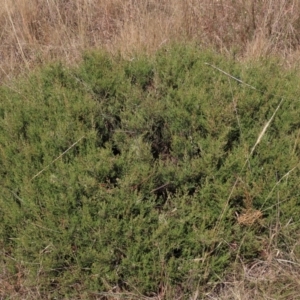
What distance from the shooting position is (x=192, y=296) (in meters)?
2.67

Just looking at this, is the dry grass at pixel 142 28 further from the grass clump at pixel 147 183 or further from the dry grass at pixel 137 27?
the grass clump at pixel 147 183

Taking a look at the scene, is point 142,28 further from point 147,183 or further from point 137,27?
point 147,183

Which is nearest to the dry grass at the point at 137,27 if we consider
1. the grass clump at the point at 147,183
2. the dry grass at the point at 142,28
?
the dry grass at the point at 142,28

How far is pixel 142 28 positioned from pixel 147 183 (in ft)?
6.52

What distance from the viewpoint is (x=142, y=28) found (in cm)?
446

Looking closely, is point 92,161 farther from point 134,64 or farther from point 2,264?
point 134,64

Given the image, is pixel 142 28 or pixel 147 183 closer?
pixel 147 183

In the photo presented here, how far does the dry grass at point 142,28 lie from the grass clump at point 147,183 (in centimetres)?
86

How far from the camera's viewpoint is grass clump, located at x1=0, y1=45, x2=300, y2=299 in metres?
2.71

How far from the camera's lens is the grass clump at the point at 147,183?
8.89ft

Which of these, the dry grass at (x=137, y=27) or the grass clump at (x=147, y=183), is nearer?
the grass clump at (x=147, y=183)

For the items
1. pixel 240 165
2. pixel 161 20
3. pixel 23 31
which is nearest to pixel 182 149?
pixel 240 165

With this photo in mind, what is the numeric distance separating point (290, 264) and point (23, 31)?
3.39m

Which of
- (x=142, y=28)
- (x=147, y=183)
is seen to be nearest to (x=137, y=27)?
(x=142, y=28)
